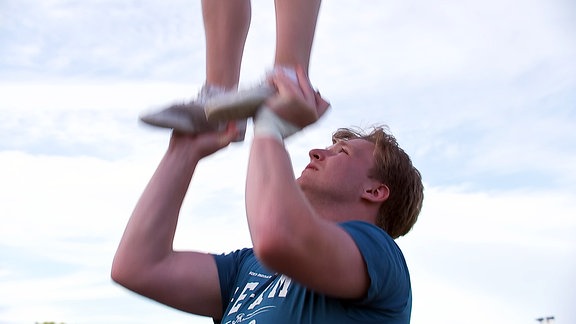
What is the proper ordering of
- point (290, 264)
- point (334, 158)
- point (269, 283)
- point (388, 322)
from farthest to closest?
point (334, 158), point (269, 283), point (388, 322), point (290, 264)

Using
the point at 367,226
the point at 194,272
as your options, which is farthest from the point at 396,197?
the point at 194,272

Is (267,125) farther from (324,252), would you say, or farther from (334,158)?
(334,158)

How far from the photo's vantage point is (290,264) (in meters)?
1.94

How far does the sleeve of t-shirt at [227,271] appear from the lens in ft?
8.79

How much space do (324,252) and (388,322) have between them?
1.29ft

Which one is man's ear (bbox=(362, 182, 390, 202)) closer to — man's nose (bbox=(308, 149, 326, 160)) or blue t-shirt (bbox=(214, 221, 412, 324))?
man's nose (bbox=(308, 149, 326, 160))

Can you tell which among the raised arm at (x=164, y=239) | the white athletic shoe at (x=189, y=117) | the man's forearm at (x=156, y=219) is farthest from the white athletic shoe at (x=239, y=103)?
the man's forearm at (x=156, y=219)

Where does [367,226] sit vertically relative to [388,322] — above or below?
above

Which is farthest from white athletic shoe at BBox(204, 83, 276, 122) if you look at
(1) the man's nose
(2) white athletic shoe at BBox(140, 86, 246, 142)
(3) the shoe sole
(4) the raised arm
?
(1) the man's nose

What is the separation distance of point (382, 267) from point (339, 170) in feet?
1.93

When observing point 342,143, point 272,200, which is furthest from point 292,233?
point 342,143

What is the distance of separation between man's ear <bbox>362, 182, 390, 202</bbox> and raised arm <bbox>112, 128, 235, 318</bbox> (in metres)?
0.53

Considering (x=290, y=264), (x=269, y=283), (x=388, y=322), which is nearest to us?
(x=290, y=264)

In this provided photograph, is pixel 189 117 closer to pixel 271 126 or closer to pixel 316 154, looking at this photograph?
pixel 271 126
